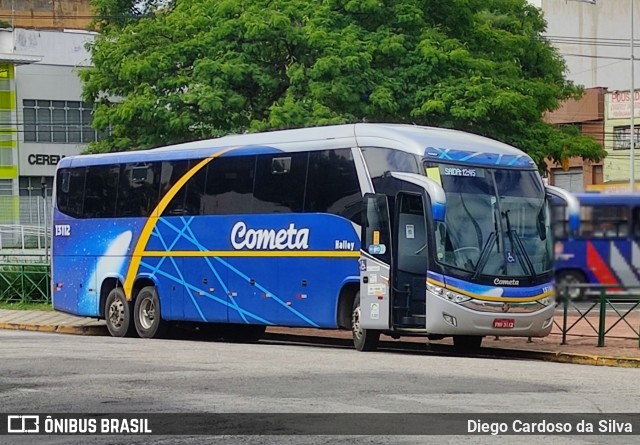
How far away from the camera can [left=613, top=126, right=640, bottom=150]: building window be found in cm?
195

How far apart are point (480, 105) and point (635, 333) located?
29.3ft

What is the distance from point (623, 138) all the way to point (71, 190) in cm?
2800

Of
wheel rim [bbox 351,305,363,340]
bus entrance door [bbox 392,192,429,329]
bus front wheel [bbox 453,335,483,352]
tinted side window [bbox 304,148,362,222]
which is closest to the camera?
bus entrance door [bbox 392,192,429,329]

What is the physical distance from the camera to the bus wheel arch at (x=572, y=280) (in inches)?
59.4

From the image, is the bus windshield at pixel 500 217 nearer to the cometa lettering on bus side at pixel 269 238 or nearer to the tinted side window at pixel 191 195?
the cometa lettering on bus side at pixel 269 238

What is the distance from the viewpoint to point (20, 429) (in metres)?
12.0

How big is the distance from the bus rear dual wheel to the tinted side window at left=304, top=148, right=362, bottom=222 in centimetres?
654

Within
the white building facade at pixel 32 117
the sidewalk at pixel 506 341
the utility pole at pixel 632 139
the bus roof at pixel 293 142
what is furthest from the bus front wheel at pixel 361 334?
the white building facade at pixel 32 117

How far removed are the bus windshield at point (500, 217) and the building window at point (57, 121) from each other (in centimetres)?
6399

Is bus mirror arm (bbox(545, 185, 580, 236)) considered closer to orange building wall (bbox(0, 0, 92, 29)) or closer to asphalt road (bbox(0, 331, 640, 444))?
asphalt road (bbox(0, 331, 640, 444))

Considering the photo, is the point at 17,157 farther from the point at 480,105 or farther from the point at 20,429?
the point at 20,429

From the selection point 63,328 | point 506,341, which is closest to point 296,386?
point 506,341

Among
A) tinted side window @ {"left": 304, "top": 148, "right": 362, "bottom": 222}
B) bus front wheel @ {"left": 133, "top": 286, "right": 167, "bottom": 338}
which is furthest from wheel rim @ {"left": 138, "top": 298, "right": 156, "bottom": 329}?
tinted side window @ {"left": 304, "top": 148, "right": 362, "bottom": 222}

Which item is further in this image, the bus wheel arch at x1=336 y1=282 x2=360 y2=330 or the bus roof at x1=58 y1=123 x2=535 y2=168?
the bus wheel arch at x1=336 y1=282 x2=360 y2=330
